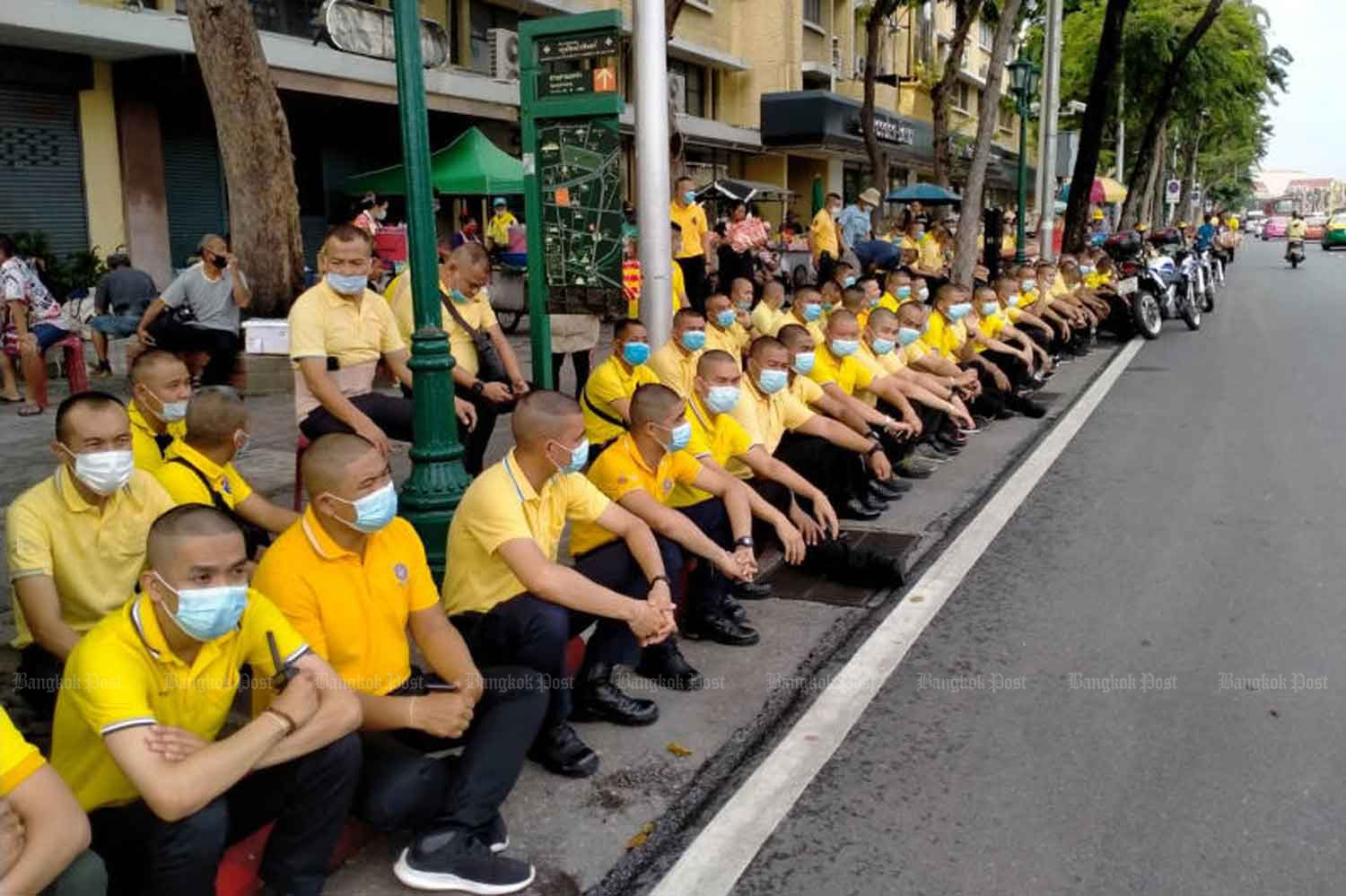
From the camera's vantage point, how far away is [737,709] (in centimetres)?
461

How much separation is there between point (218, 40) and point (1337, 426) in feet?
32.4

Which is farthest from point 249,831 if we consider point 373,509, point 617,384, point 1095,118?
point 1095,118

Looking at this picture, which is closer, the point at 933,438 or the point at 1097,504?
the point at 1097,504

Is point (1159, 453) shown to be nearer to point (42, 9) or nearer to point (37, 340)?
point (37, 340)

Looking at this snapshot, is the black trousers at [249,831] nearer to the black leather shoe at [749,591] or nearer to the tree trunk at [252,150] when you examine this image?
the black leather shoe at [749,591]

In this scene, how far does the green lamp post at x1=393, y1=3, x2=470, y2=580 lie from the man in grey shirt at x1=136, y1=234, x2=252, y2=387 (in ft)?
13.7

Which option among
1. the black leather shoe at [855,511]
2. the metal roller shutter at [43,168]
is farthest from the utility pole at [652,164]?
the metal roller shutter at [43,168]

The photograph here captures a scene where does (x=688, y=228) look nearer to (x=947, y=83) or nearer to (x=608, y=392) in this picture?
(x=608, y=392)

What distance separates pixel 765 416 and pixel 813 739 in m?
2.54

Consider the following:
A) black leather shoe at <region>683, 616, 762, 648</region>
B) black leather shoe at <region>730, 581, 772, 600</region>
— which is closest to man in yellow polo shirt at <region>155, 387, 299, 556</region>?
black leather shoe at <region>683, 616, 762, 648</region>

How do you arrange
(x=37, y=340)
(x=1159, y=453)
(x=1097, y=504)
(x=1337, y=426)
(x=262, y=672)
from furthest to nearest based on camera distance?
(x=37, y=340) < (x=1337, y=426) < (x=1159, y=453) < (x=1097, y=504) < (x=262, y=672)

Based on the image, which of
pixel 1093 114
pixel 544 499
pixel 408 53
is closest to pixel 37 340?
pixel 408 53

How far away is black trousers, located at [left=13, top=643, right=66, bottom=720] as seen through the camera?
3.71m

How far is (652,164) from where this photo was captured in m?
7.52
